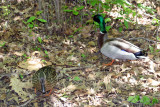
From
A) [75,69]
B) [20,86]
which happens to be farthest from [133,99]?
[20,86]

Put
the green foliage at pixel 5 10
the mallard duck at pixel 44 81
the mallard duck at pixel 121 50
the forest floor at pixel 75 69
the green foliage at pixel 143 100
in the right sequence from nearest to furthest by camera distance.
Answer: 1. the green foliage at pixel 143 100
2. the mallard duck at pixel 44 81
3. the forest floor at pixel 75 69
4. the mallard duck at pixel 121 50
5. the green foliage at pixel 5 10

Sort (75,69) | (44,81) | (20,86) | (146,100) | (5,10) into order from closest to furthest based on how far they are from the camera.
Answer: (146,100) → (44,81) → (20,86) → (75,69) → (5,10)

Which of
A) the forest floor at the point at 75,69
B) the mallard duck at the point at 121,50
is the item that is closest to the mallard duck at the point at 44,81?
the forest floor at the point at 75,69

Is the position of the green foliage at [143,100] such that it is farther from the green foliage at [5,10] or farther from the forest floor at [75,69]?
the green foliage at [5,10]

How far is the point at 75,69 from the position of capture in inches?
171

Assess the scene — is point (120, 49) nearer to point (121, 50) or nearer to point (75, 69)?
point (121, 50)

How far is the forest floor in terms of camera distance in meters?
3.60

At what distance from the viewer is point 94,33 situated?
5742 mm

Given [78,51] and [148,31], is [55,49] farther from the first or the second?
[148,31]

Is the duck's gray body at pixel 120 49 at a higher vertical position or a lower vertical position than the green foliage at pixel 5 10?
lower

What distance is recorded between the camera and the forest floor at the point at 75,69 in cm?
360

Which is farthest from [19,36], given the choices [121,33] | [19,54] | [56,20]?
[121,33]

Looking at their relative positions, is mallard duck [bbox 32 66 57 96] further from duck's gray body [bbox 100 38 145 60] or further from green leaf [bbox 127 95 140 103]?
duck's gray body [bbox 100 38 145 60]

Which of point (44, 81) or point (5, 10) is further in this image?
point (5, 10)
